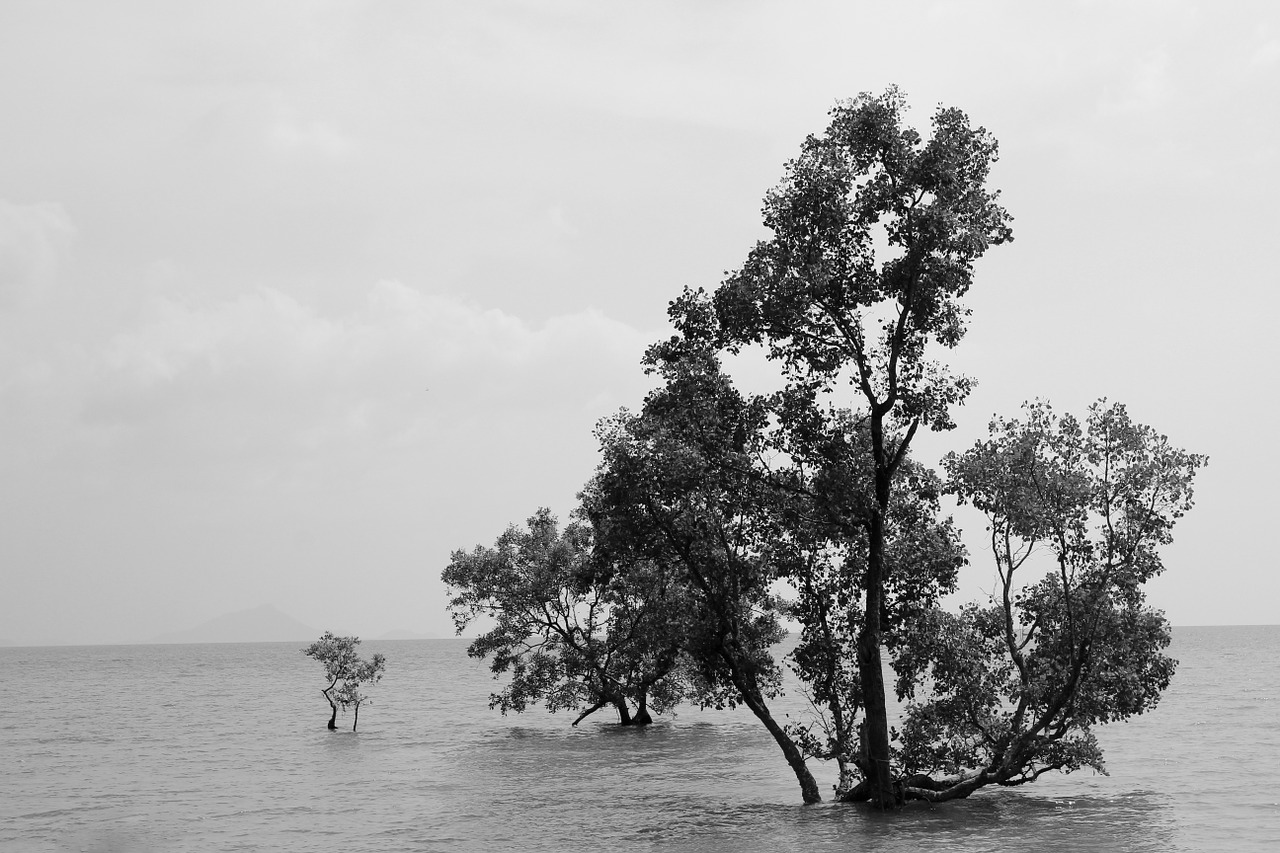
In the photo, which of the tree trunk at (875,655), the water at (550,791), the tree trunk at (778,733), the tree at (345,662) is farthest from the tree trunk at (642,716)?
the tree trunk at (875,655)

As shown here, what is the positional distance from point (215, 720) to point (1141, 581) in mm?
78774

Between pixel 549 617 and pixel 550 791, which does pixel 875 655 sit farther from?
pixel 549 617

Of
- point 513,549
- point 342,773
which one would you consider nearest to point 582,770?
point 342,773

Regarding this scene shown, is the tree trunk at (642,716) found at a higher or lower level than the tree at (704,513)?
lower

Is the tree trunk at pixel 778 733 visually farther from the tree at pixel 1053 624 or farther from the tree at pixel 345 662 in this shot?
the tree at pixel 345 662

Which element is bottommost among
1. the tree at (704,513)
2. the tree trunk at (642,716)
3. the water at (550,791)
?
the water at (550,791)

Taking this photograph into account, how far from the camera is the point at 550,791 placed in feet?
145

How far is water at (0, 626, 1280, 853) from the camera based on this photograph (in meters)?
32.7


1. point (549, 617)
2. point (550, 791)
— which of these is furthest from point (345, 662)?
point (550, 791)

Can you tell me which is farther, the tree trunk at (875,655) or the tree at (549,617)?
the tree at (549,617)

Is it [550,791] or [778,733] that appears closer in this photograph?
[778,733]

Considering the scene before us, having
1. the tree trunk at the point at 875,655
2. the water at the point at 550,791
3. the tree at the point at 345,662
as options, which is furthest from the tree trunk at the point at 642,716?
the tree trunk at the point at 875,655

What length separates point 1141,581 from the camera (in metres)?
30.1

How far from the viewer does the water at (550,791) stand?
32.7 metres
